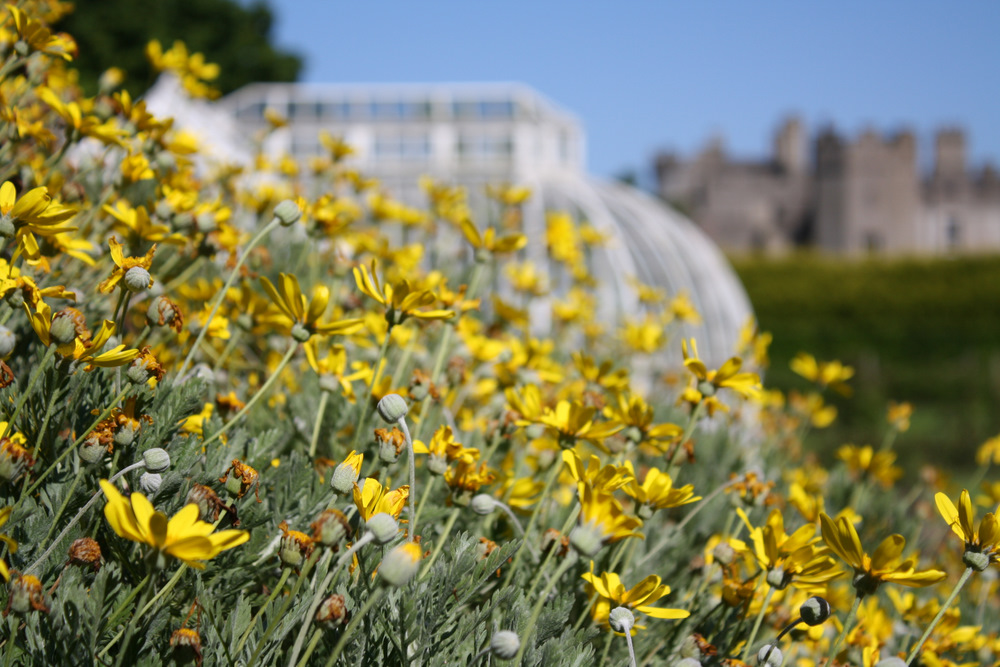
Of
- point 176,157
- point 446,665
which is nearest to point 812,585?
point 446,665

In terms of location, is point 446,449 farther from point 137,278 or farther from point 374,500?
point 137,278

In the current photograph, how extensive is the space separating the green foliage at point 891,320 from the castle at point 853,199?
53.9 ft

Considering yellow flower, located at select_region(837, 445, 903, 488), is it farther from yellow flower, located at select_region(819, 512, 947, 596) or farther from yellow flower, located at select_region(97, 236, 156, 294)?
yellow flower, located at select_region(97, 236, 156, 294)

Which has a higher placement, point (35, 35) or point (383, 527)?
point (35, 35)

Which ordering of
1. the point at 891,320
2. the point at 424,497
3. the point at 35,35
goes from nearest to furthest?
the point at 424,497, the point at 35,35, the point at 891,320

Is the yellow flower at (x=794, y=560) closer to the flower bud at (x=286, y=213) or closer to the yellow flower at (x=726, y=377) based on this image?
the yellow flower at (x=726, y=377)

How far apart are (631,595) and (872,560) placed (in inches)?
13.5

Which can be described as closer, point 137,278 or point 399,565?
point 399,565

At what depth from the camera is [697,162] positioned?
42.5 m

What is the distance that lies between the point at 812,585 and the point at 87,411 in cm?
121

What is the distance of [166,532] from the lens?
2.89 feet

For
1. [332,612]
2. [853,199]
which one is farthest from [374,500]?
[853,199]

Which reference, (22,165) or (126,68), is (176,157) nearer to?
(22,165)

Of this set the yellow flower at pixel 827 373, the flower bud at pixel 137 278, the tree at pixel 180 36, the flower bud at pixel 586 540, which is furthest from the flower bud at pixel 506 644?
the tree at pixel 180 36
